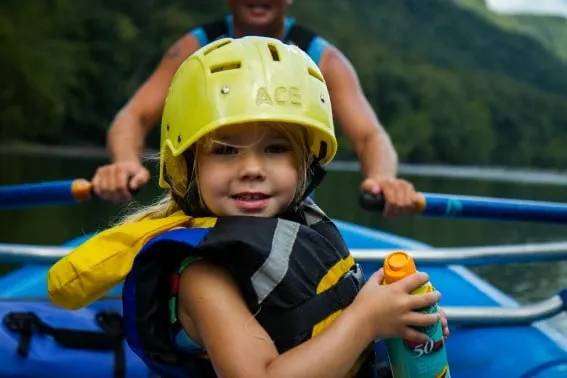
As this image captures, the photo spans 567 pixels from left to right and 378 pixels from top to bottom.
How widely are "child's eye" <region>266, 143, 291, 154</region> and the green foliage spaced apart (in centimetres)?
1439

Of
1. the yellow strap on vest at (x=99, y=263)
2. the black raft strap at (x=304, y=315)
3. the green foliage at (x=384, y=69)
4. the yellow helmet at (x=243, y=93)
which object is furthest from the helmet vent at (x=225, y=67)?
the green foliage at (x=384, y=69)

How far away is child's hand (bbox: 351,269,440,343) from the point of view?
43.7 inches

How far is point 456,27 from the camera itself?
44.5 m

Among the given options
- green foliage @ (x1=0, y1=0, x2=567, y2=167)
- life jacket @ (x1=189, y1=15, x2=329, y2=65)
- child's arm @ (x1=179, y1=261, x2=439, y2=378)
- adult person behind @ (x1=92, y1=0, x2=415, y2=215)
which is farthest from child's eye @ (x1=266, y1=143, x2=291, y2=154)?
green foliage @ (x1=0, y1=0, x2=567, y2=167)

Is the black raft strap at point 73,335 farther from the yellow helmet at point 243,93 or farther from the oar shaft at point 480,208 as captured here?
the yellow helmet at point 243,93

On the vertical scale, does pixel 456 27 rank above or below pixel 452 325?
below

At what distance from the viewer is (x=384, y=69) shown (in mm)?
34750

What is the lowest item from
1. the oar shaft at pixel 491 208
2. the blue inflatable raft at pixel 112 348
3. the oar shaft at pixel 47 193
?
the blue inflatable raft at pixel 112 348

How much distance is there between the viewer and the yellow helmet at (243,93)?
1217 millimetres

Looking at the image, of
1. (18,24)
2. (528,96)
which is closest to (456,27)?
(528,96)

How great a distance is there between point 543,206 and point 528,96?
33.4 meters

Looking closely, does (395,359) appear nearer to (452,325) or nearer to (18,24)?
(452,325)

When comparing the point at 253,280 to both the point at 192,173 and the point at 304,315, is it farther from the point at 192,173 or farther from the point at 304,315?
the point at 192,173

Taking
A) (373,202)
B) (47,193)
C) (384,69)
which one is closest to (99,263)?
(373,202)
